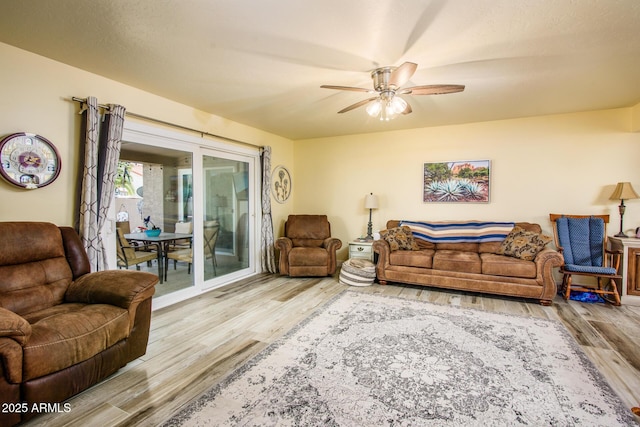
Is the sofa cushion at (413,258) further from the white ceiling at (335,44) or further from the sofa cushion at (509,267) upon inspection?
the white ceiling at (335,44)

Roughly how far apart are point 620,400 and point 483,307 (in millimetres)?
1629

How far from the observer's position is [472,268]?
12.7ft

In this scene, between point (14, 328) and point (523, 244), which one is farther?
point (523, 244)

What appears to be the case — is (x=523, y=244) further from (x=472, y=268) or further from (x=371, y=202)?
(x=371, y=202)

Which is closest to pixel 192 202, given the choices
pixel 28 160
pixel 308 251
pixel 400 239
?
pixel 28 160

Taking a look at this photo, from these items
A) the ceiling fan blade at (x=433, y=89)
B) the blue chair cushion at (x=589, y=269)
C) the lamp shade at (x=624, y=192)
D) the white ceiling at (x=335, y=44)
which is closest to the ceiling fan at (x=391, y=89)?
the ceiling fan blade at (x=433, y=89)

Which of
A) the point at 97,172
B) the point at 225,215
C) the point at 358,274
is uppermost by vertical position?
the point at 97,172

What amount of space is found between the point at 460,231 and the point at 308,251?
232 centimetres

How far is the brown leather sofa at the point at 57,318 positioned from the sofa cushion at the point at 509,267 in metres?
3.76

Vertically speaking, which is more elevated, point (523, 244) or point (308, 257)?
point (523, 244)

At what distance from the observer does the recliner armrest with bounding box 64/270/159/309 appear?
2137mm

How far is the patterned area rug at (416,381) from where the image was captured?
171cm

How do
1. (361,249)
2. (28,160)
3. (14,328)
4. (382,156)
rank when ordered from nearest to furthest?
(14,328) → (28,160) → (361,249) → (382,156)

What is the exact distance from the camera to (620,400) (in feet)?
6.04
